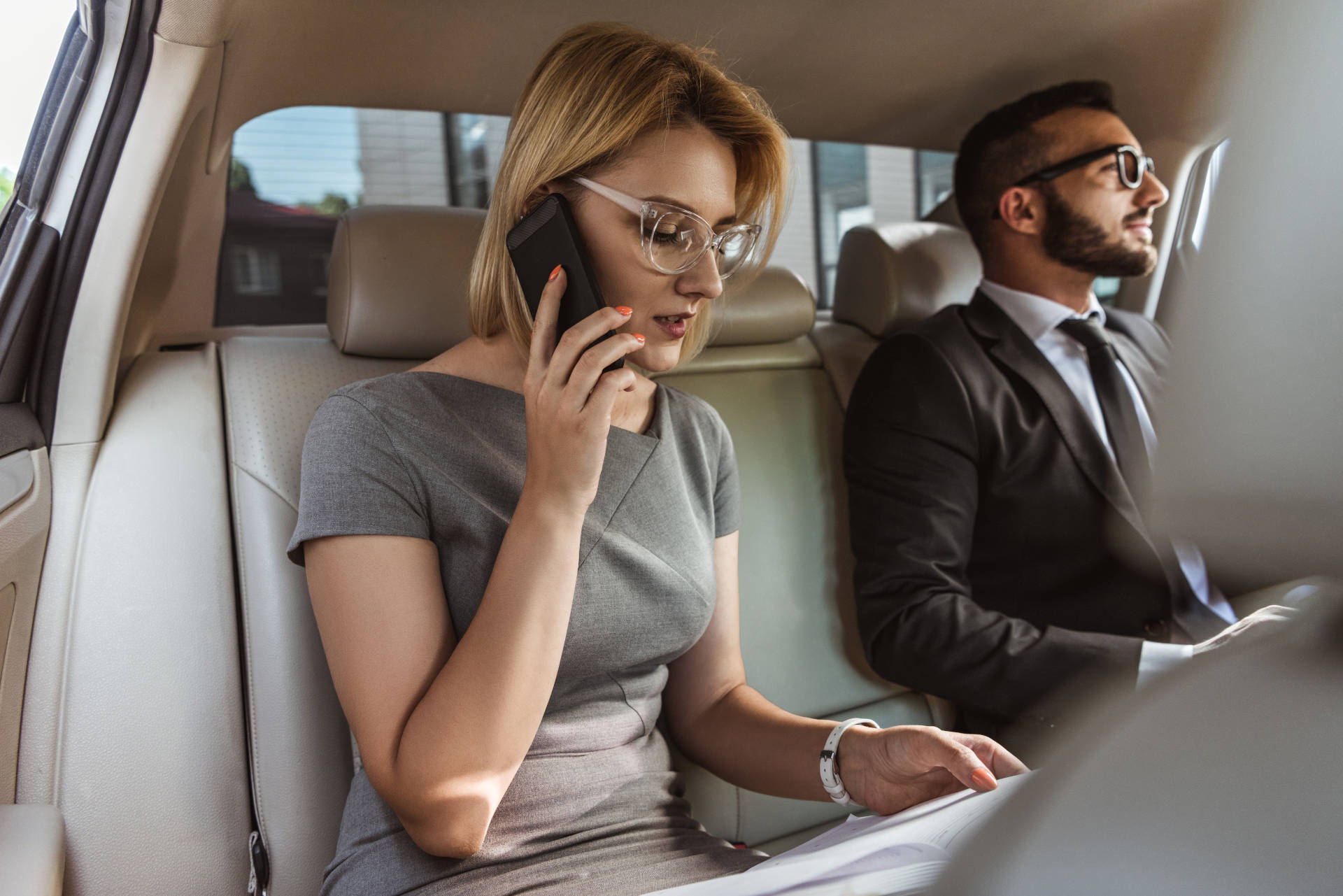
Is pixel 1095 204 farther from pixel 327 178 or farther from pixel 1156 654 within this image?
pixel 327 178

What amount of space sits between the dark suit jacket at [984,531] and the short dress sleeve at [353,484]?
34.6 inches

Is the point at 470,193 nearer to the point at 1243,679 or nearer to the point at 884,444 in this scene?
the point at 884,444

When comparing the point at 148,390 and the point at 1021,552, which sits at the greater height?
the point at 148,390

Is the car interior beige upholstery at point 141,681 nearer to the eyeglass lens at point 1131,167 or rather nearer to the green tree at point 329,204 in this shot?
the green tree at point 329,204

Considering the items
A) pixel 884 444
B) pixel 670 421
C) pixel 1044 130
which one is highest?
pixel 1044 130

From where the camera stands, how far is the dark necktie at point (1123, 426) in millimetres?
1641

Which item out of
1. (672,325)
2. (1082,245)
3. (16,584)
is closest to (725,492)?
(672,325)

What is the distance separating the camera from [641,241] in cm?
112

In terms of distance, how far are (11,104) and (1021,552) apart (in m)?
1.64

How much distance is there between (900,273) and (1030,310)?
278mm

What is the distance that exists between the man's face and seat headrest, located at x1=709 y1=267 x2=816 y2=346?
521 mm

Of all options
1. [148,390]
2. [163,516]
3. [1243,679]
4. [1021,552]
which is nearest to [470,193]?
[148,390]

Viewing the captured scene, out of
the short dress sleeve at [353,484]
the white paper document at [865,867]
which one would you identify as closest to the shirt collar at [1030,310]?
the short dress sleeve at [353,484]

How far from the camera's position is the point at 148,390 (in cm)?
138
